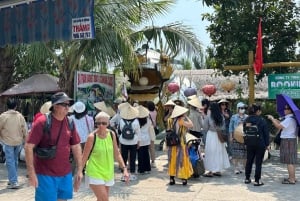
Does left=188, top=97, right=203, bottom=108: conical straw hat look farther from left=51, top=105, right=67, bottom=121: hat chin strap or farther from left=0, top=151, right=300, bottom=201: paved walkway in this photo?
left=51, top=105, right=67, bottom=121: hat chin strap

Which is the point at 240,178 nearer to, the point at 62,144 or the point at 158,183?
the point at 158,183

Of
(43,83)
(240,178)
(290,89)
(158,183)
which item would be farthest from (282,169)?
(43,83)

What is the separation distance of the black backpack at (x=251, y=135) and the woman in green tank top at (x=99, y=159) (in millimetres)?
3319

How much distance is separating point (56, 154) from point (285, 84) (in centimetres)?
763

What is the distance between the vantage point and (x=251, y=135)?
7750 millimetres

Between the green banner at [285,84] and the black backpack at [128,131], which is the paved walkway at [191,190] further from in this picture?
the green banner at [285,84]

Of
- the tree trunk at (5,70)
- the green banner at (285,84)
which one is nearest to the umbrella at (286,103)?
the green banner at (285,84)

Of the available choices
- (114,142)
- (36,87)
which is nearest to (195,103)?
(114,142)

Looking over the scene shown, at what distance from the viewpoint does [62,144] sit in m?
4.54

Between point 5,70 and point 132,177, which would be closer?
point 132,177

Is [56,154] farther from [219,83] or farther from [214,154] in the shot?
[219,83]

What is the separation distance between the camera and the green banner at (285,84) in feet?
35.0

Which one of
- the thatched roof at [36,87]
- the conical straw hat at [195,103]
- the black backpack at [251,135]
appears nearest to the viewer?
the black backpack at [251,135]

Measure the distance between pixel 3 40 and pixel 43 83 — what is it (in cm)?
582
